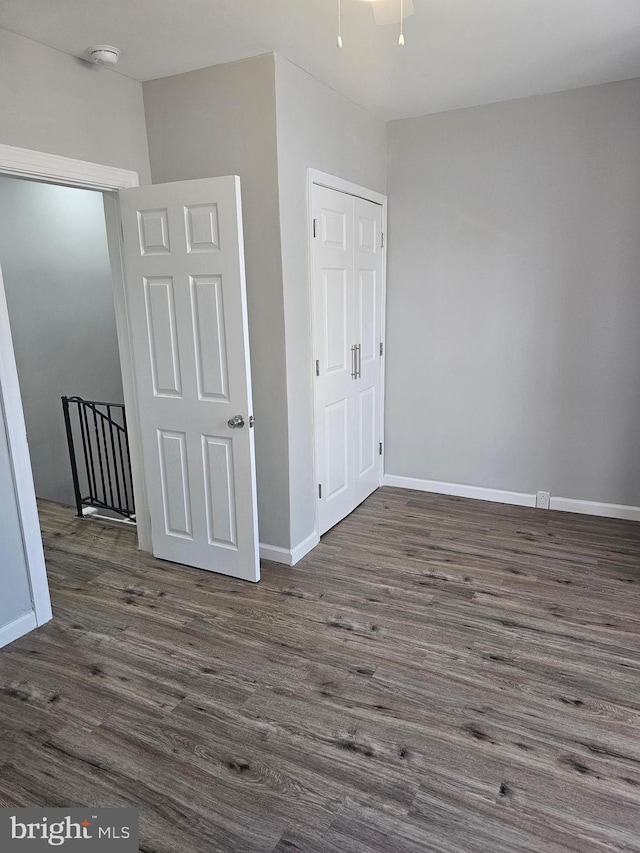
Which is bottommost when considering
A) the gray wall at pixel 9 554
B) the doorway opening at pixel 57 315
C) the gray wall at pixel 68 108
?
the gray wall at pixel 9 554

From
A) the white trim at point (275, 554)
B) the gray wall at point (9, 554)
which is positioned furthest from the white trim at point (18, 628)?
the white trim at point (275, 554)

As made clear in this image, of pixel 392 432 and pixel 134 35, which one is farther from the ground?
pixel 134 35

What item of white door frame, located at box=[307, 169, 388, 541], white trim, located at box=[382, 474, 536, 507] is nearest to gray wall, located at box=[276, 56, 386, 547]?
white door frame, located at box=[307, 169, 388, 541]

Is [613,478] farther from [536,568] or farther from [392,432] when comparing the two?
[392,432]

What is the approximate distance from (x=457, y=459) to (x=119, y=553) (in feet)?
8.22

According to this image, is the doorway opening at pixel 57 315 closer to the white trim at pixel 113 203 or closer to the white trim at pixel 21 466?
the white trim at pixel 113 203

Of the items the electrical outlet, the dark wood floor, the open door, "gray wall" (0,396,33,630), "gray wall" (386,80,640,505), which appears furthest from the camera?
the electrical outlet

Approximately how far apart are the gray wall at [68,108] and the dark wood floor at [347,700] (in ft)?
7.49

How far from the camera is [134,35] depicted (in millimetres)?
2529

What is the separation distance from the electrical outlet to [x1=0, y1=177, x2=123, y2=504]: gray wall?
12.3 ft

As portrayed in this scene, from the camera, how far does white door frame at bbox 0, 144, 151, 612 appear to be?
2549 mm

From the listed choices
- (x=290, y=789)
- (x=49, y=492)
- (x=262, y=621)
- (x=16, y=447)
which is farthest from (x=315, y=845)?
(x=49, y=492)

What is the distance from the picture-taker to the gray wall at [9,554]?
261 cm

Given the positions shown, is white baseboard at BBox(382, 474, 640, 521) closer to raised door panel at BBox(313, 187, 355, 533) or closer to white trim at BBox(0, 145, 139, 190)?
raised door panel at BBox(313, 187, 355, 533)
